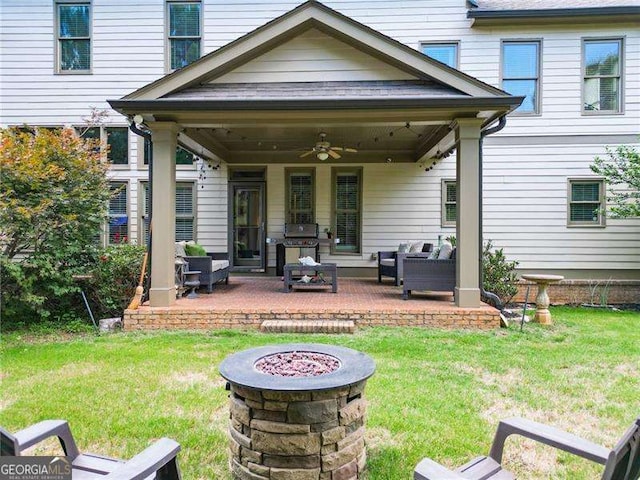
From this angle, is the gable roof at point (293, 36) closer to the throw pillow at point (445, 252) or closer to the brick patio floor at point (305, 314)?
the throw pillow at point (445, 252)

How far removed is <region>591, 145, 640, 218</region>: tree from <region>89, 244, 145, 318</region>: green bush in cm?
901

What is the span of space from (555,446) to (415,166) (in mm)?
8334

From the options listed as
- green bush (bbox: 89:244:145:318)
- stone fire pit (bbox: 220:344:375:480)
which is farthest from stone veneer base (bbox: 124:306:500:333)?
stone fire pit (bbox: 220:344:375:480)

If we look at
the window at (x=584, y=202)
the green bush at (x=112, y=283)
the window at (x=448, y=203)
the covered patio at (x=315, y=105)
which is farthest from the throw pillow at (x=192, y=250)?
the window at (x=584, y=202)

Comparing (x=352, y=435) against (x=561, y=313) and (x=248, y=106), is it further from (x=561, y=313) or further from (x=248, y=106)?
(x=561, y=313)

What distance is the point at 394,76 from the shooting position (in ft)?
21.2

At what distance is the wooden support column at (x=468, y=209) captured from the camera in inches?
240

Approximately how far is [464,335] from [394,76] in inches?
161

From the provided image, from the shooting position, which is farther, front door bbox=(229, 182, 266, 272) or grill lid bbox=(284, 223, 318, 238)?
front door bbox=(229, 182, 266, 272)

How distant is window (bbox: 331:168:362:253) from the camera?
10008 millimetres

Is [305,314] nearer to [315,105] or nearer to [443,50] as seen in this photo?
[315,105]

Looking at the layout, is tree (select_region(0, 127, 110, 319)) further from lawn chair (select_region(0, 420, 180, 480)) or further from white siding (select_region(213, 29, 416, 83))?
lawn chair (select_region(0, 420, 180, 480))

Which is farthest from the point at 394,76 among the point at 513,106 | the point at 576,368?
the point at 576,368

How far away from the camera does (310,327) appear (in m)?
5.71
